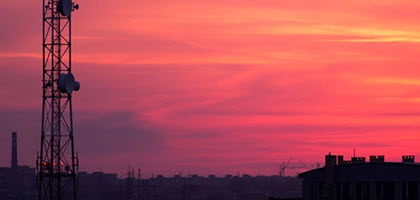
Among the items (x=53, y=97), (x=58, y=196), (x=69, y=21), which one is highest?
(x=69, y=21)

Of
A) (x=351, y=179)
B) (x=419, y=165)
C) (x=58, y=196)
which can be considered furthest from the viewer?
(x=58, y=196)

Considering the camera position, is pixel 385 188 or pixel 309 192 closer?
pixel 385 188

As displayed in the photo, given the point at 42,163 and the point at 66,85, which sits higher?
the point at 66,85

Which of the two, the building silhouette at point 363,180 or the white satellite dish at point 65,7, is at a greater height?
the white satellite dish at point 65,7

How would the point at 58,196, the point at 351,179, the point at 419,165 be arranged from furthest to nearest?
the point at 58,196, the point at 351,179, the point at 419,165

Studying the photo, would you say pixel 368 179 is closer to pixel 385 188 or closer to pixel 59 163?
pixel 385 188

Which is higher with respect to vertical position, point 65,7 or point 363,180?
point 65,7

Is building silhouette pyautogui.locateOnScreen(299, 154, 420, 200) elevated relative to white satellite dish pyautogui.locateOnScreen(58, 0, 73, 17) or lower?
lower

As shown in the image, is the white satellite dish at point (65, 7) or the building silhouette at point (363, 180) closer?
the building silhouette at point (363, 180)

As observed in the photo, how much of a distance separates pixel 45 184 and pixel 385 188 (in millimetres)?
42959

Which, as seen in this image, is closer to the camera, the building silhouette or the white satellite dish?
the building silhouette

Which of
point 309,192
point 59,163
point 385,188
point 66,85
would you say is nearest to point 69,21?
point 66,85

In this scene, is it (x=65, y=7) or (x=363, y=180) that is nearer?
(x=363, y=180)

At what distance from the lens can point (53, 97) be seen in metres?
118
